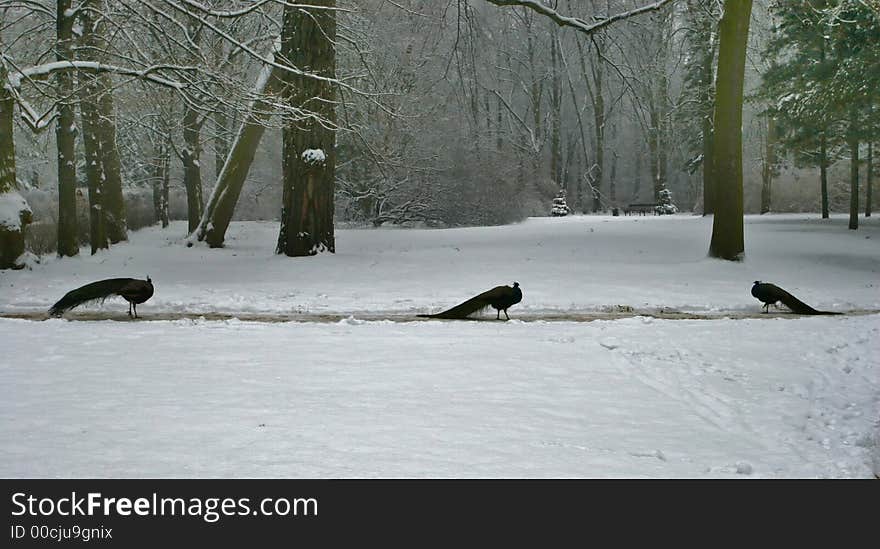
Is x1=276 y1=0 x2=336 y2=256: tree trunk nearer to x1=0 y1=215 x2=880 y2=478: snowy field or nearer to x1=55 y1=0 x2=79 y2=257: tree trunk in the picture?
x1=0 y1=215 x2=880 y2=478: snowy field

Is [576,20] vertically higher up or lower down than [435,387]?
higher up

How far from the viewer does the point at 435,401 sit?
6.48 metres

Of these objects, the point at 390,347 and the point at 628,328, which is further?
the point at 628,328

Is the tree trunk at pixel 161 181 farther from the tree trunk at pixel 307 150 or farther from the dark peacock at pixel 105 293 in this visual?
the dark peacock at pixel 105 293

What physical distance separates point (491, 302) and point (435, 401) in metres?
4.83

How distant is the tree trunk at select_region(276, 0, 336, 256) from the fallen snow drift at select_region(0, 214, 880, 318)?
29.7 inches

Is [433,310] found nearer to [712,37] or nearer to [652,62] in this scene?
[652,62]

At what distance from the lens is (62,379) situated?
274 inches

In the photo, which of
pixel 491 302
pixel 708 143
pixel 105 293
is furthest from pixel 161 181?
pixel 491 302

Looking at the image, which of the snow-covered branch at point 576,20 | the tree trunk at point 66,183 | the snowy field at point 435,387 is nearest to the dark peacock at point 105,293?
the snowy field at point 435,387

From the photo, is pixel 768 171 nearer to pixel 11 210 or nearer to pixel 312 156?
pixel 312 156

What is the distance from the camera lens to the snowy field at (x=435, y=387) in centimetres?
501

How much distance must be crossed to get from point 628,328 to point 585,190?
48.6 meters
